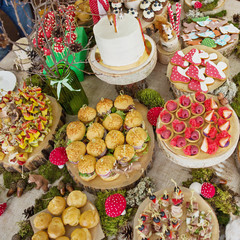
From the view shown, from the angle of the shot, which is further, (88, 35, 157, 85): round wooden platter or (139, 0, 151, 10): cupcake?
(139, 0, 151, 10): cupcake

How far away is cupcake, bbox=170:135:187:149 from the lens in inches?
74.5

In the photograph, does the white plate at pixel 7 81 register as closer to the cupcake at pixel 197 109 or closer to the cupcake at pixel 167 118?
the cupcake at pixel 167 118

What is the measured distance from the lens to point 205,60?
259 centimetres

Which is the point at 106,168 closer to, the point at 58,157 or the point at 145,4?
the point at 58,157

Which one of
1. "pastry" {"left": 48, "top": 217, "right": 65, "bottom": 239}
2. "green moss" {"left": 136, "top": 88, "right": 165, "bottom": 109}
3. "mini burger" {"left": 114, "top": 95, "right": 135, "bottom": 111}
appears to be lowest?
"pastry" {"left": 48, "top": 217, "right": 65, "bottom": 239}

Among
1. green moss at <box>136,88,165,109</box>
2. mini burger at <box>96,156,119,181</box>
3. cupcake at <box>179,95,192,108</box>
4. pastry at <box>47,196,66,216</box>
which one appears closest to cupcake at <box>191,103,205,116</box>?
cupcake at <box>179,95,192,108</box>

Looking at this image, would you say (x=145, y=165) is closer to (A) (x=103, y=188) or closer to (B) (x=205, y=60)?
(A) (x=103, y=188)

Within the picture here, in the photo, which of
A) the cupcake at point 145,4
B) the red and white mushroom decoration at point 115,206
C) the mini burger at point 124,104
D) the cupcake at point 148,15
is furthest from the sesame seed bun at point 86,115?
the cupcake at point 145,4

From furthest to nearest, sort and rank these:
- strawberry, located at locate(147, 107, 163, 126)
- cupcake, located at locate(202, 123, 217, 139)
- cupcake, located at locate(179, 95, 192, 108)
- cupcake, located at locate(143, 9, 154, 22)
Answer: cupcake, located at locate(143, 9, 154, 22), strawberry, located at locate(147, 107, 163, 126), cupcake, located at locate(179, 95, 192, 108), cupcake, located at locate(202, 123, 217, 139)

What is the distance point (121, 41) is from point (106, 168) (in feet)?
3.49

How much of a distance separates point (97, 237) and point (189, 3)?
308 centimetres

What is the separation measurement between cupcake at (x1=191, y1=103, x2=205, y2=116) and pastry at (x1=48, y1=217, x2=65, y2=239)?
1.39 m

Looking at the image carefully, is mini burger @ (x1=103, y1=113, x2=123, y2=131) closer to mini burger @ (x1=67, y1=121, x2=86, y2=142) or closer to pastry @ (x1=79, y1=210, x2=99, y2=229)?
mini burger @ (x1=67, y1=121, x2=86, y2=142)

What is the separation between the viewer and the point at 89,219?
6.48 feet
